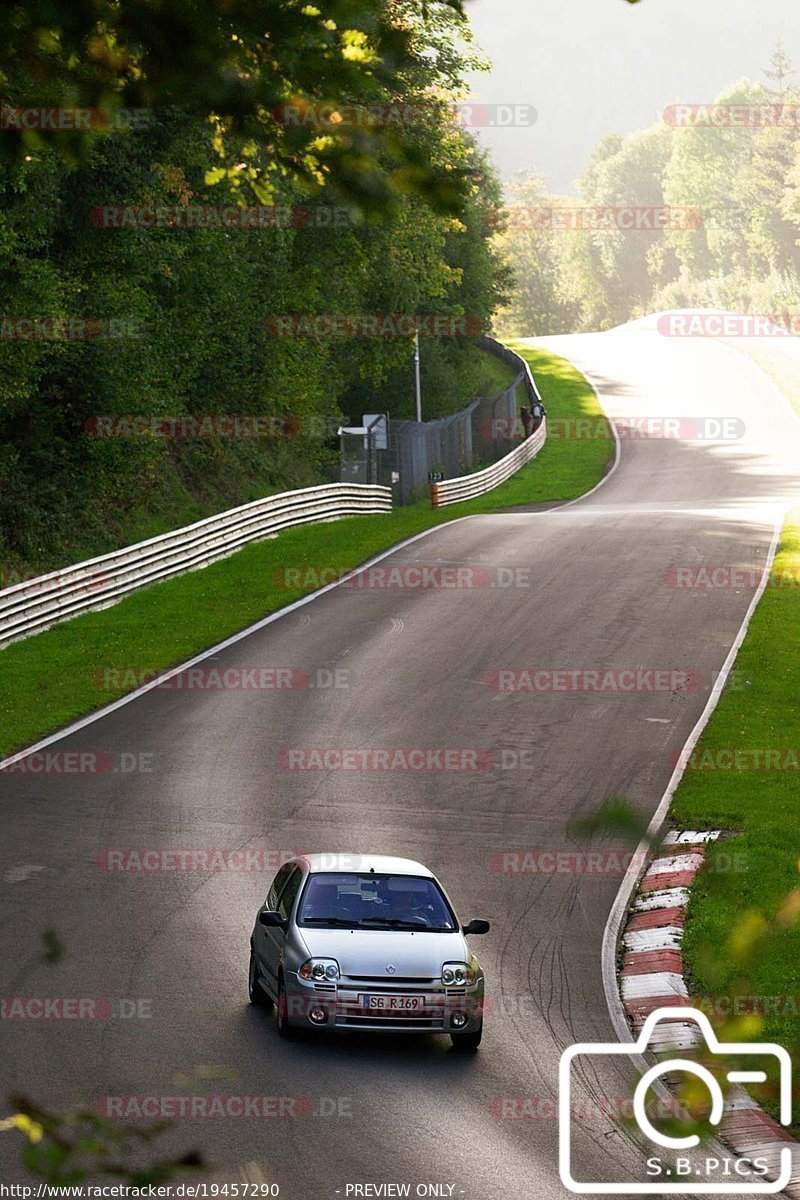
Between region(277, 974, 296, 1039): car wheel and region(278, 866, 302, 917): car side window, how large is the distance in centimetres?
97

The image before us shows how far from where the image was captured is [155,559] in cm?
3484

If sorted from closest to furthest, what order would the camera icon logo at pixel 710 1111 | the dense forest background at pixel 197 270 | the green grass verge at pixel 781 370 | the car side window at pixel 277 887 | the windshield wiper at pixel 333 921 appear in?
the camera icon logo at pixel 710 1111
the dense forest background at pixel 197 270
the windshield wiper at pixel 333 921
the car side window at pixel 277 887
the green grass verge at pixel 781 370

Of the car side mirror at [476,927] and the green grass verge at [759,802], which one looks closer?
the car side mirror at [476,927]

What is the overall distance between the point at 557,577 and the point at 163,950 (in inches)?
853

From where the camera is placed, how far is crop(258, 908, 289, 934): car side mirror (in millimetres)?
12664

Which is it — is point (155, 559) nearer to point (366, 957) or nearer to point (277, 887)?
point (277, 887)

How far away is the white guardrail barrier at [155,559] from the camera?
97.0 feet

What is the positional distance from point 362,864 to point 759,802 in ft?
24.0

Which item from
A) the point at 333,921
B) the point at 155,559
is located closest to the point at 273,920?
the point at 333,921

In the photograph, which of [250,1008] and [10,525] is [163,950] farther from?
[10,525]

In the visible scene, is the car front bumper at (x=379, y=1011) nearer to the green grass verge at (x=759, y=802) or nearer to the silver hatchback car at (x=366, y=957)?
the silver hatchback car at (x=366, y=957)

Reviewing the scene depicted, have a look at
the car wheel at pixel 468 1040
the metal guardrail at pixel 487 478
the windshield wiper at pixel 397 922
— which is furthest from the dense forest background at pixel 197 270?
the car wheel at pixel 468 1040

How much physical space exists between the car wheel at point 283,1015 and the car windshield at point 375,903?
79cm

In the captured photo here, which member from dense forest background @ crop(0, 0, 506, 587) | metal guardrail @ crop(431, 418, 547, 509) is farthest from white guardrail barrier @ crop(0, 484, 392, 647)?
metal guardrail @ crop(431, 418, 547, 509)
